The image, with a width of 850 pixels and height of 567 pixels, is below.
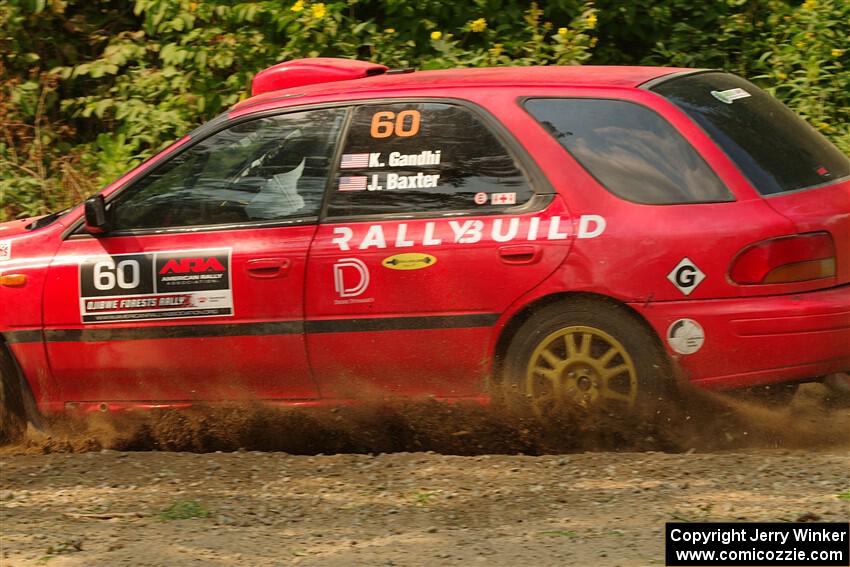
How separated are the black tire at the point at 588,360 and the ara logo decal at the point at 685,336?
0.07 m

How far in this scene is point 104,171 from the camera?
905cm

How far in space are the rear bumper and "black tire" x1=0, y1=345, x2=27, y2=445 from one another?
9.50ft

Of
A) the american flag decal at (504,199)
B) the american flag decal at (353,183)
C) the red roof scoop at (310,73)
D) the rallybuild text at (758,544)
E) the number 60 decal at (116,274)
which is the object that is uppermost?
the red roof scoop at (310,73)

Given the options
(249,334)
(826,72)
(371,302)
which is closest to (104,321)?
(249,334)

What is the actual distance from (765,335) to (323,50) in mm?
4812

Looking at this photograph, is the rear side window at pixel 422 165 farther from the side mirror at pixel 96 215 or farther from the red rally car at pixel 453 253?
the side mirror at pixel 96 215

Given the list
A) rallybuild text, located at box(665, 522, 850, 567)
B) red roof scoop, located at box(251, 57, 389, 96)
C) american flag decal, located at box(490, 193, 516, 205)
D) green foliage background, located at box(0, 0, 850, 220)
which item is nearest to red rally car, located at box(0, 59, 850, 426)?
american flag decal, located at box(490, 193, 516, 205)

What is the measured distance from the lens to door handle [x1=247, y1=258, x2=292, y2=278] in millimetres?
5109

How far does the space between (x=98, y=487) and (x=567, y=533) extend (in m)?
1.99

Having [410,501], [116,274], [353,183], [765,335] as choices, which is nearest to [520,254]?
[353,183]

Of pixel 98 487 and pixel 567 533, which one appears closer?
pixel 567 533

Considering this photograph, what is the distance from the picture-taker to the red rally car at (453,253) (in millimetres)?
4656

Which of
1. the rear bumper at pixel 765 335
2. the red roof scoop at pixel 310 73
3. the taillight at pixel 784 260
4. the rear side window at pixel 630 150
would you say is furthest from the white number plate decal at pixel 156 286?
the taillight at pixel 784 260

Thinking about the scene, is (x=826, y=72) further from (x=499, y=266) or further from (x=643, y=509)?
(x=643, y=509)
